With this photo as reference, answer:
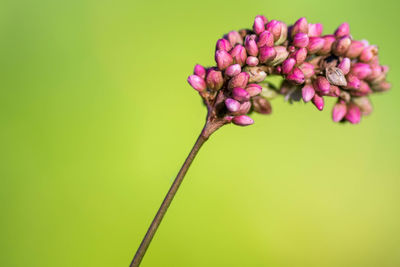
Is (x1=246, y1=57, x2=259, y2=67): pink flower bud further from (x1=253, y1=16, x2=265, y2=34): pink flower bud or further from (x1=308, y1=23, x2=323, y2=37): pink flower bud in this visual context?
(x1=308, y1=23, x2=323, y2=37): pink flower bud

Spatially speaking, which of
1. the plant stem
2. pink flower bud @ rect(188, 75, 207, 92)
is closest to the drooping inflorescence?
pink flower bud @ rect(188, 75, 207, 92)

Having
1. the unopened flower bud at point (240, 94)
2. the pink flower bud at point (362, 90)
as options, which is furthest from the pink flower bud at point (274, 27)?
the pink flower bud at point (362, 90)

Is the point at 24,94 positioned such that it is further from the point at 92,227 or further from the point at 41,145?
the point at 92,227

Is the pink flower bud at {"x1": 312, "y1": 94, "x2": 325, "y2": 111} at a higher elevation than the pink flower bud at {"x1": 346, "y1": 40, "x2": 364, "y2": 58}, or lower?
lower

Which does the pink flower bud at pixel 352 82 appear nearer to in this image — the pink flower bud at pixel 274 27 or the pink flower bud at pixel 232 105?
the pink flower bud at pixel 274 27

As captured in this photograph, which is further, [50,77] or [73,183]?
[50,77]

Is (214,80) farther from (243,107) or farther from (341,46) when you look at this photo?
(341,46)

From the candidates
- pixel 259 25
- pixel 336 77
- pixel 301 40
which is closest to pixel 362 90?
pixel 336 77

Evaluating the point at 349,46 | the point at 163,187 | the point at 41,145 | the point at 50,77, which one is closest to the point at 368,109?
the point at 349,46
